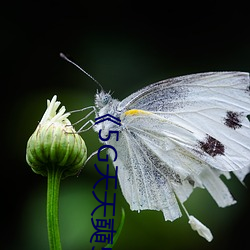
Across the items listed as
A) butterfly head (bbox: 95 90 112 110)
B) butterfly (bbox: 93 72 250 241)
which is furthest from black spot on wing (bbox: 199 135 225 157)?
butterfly head (bbox: 95 90 112 110)

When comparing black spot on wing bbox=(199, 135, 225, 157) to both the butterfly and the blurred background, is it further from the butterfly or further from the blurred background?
the blurred background

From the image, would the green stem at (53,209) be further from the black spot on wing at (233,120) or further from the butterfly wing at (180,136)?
the black spot on wing at (233,120)

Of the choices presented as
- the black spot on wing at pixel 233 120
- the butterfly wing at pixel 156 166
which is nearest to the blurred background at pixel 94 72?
the butterfly wing at pixel 156 166

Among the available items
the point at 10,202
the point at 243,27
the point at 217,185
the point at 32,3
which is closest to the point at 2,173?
the point at 10,202

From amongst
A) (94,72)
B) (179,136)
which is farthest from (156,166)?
(94,72)

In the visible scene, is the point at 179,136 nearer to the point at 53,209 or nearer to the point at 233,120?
the point at 233,120

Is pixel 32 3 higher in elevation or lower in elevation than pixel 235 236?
higher

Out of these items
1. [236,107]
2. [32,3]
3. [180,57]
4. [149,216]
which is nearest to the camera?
[236,107]

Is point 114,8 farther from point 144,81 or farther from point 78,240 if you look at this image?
point 78,240

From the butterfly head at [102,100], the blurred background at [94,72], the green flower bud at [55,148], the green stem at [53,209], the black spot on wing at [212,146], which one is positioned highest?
the blurred background at [94,72]
